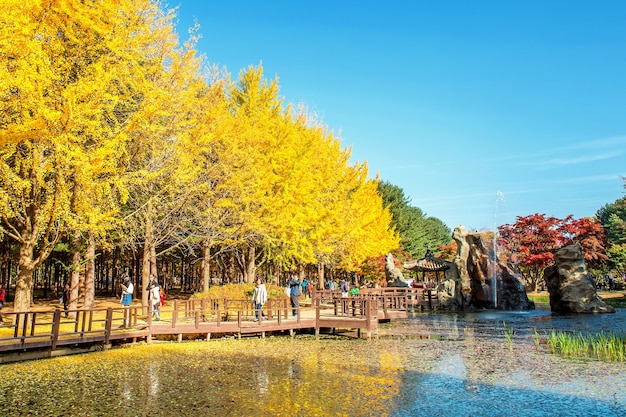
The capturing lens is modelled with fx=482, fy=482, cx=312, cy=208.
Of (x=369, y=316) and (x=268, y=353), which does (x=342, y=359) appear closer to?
(x=268, y=353)

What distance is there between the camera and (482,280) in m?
27.0

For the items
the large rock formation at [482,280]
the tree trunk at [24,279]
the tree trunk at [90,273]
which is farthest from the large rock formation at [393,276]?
the tree trunk at [24,279]

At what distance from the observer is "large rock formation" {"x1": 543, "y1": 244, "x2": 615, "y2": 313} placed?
2316cm

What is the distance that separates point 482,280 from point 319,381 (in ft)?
66.5

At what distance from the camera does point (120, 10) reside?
48.7 ft

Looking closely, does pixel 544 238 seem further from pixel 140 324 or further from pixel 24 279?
pixel 24 279

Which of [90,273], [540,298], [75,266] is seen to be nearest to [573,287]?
[540,298]

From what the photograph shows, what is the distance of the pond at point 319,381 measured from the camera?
7.38m

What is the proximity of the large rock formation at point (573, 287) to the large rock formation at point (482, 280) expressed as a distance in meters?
2.02

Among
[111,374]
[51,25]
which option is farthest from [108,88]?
[111,374]

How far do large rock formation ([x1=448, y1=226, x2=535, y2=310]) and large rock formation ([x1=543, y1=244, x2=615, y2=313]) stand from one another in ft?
6.62

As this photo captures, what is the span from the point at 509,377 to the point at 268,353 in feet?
19.6

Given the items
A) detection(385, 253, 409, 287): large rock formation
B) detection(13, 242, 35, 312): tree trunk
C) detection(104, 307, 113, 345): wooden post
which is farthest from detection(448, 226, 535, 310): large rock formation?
detection(13, 242, 35, 312): tree trunk

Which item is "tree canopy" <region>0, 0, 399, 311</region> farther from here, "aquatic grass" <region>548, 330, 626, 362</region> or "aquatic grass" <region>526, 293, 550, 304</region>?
"aquatic grass" <region>526, 293, 550, 304</region>
